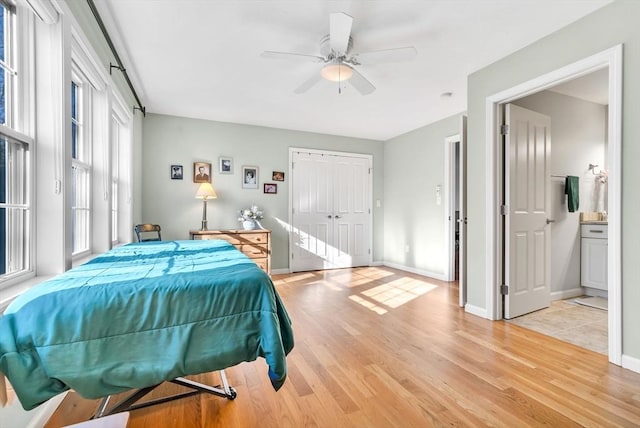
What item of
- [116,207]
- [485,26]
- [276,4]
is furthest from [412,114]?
[116,207]

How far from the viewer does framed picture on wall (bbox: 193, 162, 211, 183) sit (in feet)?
15.2

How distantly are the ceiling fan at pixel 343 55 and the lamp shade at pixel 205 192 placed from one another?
2246mm

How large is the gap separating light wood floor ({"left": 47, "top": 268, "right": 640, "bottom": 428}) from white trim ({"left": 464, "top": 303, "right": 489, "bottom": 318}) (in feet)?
0.42

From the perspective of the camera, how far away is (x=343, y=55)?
2.47m

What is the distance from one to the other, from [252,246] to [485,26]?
12.1 ft

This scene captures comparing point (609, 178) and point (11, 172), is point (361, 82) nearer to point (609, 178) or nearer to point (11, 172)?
point (609, 178)

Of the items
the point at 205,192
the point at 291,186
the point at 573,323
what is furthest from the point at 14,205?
the point at 573,323

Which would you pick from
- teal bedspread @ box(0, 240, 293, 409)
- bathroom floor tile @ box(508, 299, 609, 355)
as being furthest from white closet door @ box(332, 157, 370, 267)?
teal bedspread @ box(0, 240, 293, 409)

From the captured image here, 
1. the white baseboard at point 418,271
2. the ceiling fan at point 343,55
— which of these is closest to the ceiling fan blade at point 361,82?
the ceiling fan at point 343,55

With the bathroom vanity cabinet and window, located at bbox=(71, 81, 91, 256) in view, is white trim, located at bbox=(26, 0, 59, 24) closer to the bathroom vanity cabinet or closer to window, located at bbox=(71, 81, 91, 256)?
window, located at bbox=(71, 81, 91, 256)

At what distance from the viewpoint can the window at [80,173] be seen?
2.37 meters

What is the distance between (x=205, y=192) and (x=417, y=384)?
3.60m

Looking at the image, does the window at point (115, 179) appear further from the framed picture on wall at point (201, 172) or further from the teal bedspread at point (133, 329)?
the teal bedspread at point (133, 329)

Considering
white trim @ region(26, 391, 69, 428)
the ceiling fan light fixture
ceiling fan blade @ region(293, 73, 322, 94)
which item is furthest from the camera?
ceiling fan blade @ region(293, 73, 322, 94)
